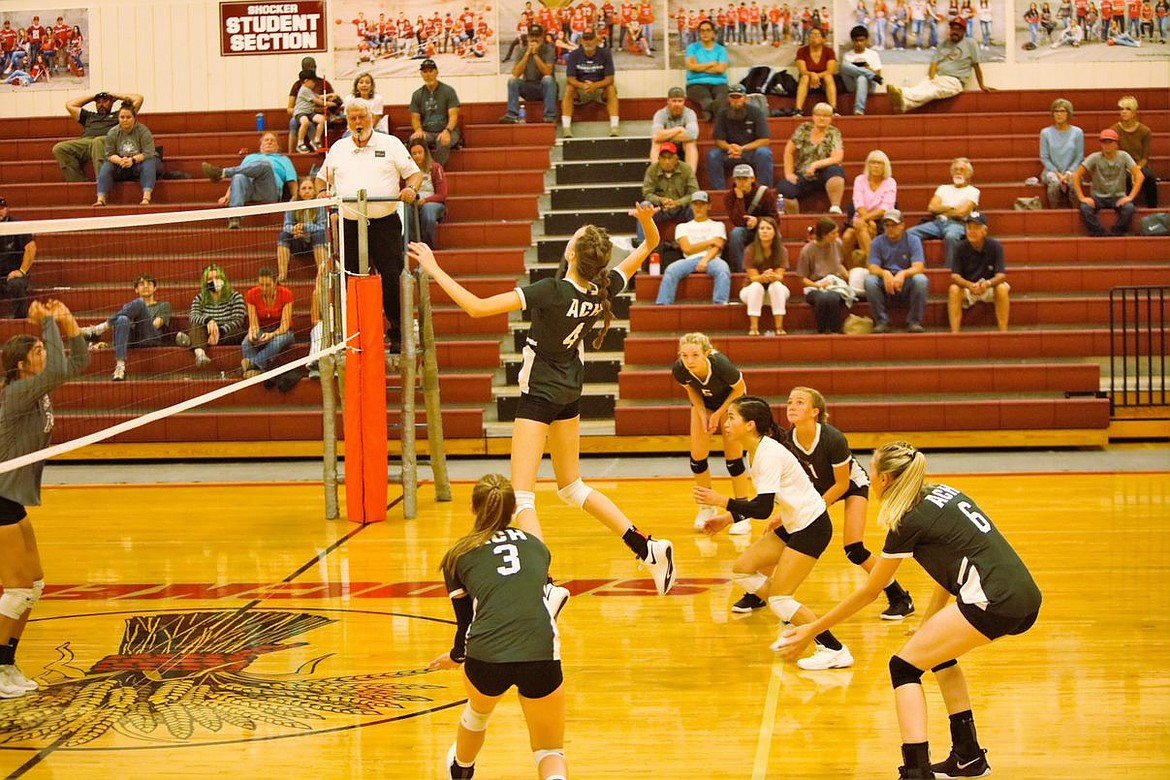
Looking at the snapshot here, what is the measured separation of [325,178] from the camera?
439 inches

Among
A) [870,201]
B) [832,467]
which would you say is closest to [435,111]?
[870,201]

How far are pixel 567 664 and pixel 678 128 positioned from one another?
33.8 feet

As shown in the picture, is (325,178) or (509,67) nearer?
(325,178)

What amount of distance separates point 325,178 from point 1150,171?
9622 millimetres

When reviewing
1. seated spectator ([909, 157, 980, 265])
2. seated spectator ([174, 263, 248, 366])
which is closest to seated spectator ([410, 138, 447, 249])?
seated spectator ([174, 263, 248, 366])

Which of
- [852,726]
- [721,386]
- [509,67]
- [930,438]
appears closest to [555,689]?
[852,726]

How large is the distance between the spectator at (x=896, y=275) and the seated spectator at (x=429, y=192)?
15.9ft

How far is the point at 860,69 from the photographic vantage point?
1752 cm

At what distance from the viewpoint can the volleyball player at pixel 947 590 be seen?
5.36m

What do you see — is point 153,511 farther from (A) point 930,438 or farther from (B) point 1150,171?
(B) point 1150,171

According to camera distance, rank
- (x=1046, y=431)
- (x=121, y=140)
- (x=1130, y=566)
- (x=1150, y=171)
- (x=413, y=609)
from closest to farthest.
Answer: (x=413, y=609), (x=1130, y=566), (x=1046, y=431), (x=1150, y=171), (x=121, y=140)

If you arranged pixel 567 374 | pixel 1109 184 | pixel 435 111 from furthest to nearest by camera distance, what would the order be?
pixel 435 111, pixel 1109 184, pixel 567 374

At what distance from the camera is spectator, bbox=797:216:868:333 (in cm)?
1412

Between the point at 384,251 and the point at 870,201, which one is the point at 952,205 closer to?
the point at 870,201
